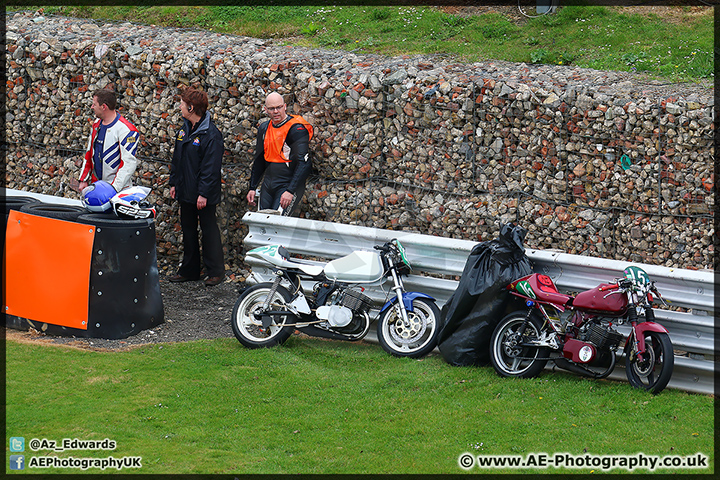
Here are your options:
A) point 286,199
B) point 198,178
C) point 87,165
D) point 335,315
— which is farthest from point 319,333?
point 87,165

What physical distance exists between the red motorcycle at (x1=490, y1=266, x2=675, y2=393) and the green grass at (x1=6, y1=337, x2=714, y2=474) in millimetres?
162

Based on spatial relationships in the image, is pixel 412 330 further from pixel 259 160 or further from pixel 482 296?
pixel 259 160

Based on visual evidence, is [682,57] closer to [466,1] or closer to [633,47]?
[633,47]

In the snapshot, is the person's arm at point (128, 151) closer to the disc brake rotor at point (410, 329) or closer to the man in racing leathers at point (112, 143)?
the man in racing leathers at point (112, 143)

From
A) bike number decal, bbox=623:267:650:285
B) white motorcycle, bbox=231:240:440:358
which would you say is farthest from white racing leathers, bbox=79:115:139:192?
bike number decal, bbox=623:267:650:285

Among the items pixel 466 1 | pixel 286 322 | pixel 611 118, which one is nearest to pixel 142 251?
pixel 286 322

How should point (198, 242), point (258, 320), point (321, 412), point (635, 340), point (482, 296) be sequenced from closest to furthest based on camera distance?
point (321, 412), point (635, 340), point (482, 296), point (258, 320), point (198, 242)

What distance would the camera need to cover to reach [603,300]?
600cm

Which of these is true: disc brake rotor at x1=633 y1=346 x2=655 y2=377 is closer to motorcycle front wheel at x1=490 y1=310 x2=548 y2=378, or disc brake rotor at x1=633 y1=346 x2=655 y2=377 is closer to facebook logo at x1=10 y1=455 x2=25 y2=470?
motorcycle front wheel at x1=490 y1=310 x2=548 y2=378

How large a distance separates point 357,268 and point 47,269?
3.04 meters

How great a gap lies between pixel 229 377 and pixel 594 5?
9229 mm

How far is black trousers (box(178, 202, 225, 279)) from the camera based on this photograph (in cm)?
930

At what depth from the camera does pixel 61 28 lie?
11.8 metres

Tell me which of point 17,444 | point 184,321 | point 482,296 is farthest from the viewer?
point 184,321
